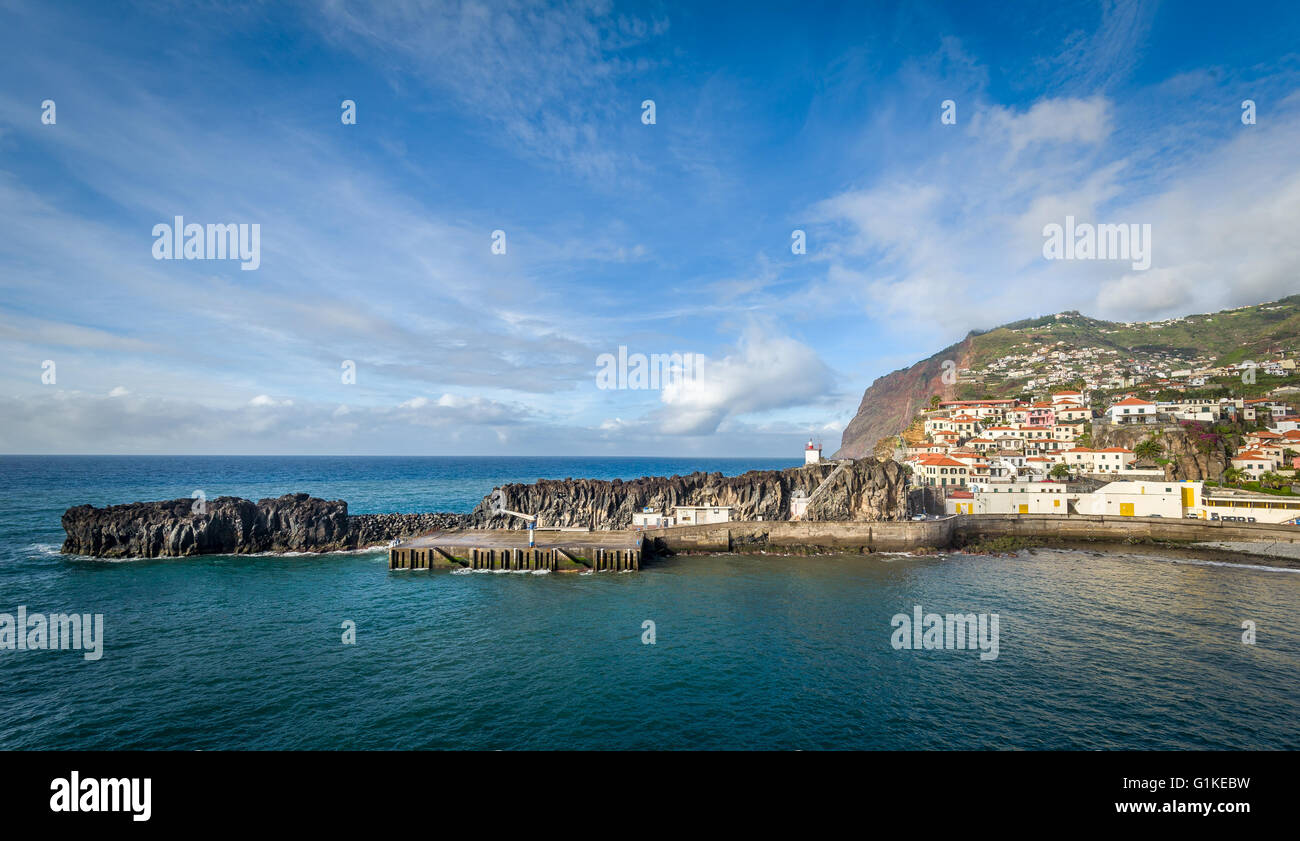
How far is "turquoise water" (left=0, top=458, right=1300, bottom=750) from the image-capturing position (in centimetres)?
1565

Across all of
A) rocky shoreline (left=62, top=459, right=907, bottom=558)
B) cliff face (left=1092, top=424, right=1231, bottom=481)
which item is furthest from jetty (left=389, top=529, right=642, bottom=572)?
cliff face (left=1092, top=424, right=1231, bottom=481)

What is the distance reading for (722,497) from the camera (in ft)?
163

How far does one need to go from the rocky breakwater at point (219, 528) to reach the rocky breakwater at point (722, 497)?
1056 cm

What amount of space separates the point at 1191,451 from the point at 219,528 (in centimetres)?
9993

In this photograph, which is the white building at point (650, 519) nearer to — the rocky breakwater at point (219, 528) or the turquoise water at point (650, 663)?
the turquoise water at point (650, 663)

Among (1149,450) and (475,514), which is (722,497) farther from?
(1149,450)

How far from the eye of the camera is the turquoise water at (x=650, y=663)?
15.6 m

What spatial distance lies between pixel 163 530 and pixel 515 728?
43.1 meters

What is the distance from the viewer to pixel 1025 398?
312ft

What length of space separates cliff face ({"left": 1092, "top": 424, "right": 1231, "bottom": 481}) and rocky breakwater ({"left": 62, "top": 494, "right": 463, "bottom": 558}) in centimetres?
8312

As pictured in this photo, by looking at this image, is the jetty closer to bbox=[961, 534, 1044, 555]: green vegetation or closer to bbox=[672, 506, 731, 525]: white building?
bbox=[672, 506, 731, 525]: white building

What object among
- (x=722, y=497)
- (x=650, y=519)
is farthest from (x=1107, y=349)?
(x=650, y=519)

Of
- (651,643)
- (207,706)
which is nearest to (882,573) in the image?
(651,643)

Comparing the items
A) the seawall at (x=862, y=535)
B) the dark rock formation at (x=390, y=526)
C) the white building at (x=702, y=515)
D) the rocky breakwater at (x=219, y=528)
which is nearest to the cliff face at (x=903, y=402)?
the seawall at (x=862, y=535)
